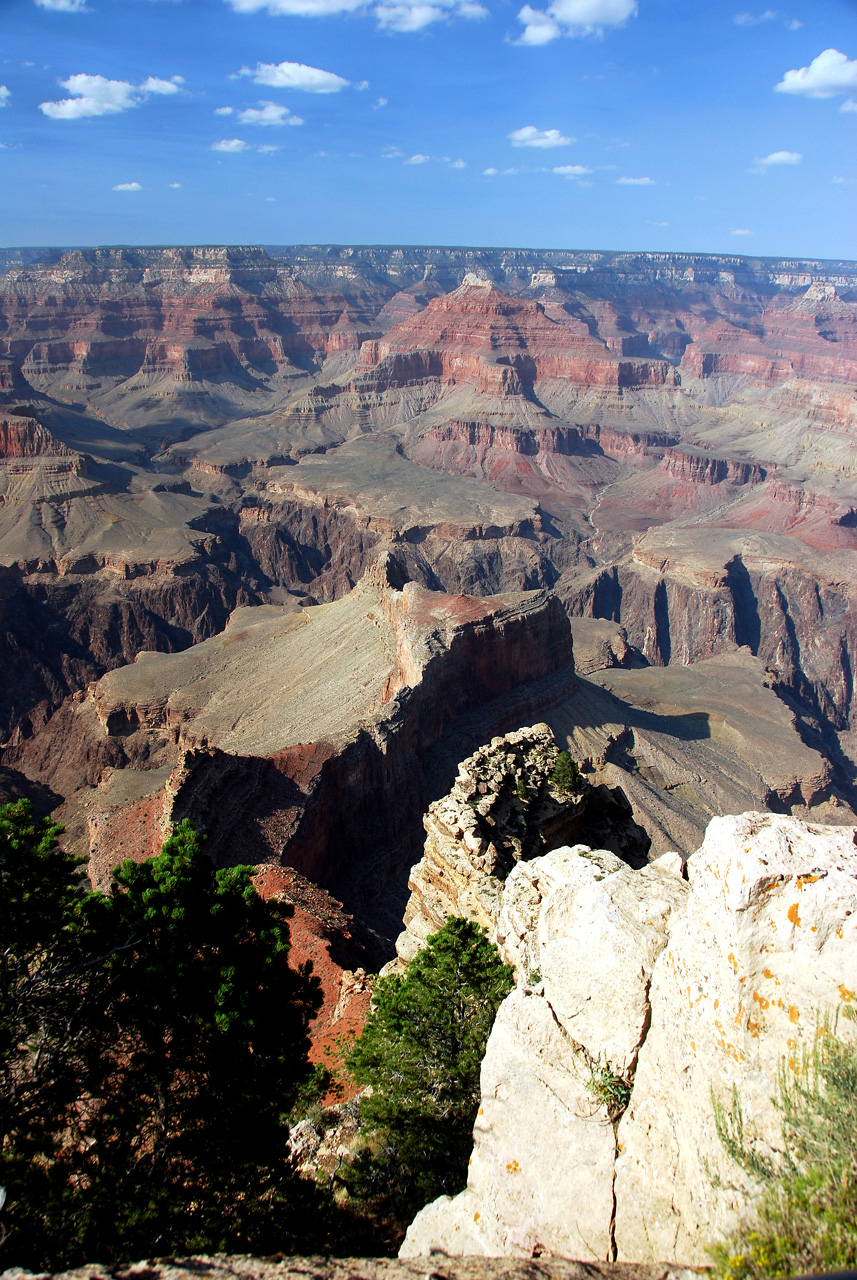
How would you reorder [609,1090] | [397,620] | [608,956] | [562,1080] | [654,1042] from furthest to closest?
[397,620] < [608,956] < [562,1080] < [609,1090] < [654,1042]

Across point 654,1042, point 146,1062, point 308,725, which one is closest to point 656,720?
point 308,725

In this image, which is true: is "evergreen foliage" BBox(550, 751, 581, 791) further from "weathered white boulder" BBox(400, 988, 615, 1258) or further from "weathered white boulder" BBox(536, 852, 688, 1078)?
"weathered white boulder" BBox(400, 988, 615, 1258)

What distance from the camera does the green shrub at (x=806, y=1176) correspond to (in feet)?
23.3

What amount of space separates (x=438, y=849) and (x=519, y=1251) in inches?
598

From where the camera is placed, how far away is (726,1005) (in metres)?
9.55

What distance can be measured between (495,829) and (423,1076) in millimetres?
10673

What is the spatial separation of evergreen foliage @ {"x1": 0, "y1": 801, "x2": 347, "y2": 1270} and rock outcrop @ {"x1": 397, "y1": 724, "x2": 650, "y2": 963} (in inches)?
301

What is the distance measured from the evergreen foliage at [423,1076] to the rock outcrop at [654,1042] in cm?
339

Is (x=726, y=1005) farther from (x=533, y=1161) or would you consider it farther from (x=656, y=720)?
(x=656, y=720)

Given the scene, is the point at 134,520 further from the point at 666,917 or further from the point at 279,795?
the point at 666,917

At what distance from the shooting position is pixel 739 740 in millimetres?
65312

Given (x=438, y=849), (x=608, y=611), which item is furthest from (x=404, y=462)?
(x=438, y=849)

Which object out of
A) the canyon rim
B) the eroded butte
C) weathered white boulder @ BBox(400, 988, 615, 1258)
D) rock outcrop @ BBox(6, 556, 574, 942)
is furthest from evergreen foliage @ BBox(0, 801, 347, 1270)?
rock outcrop @ BBox(6, 556, 574, 942)

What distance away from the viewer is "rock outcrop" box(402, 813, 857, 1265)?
892cm
